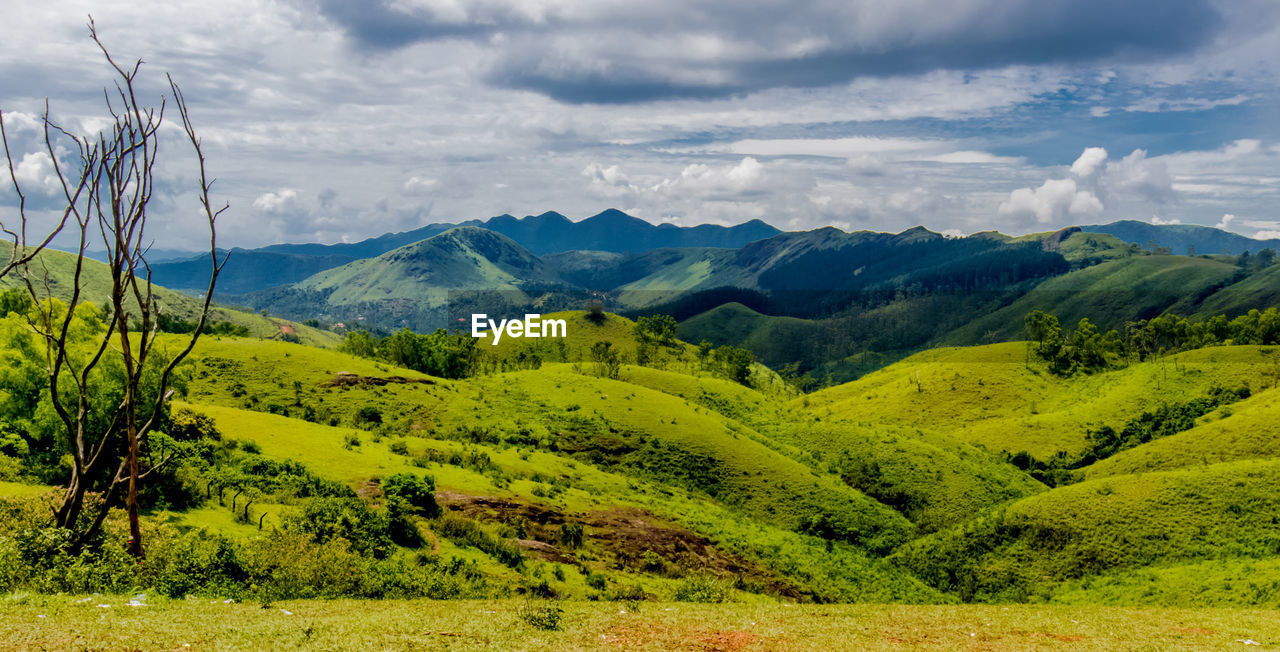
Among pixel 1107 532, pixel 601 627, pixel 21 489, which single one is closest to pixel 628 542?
pixel 601 627

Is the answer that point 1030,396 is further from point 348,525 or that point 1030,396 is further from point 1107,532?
point 348,525

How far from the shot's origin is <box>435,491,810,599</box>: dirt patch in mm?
48344

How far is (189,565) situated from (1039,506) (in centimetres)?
7114

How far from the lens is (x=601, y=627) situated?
24047 millimetres

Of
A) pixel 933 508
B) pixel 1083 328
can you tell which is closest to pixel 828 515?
pixel 933 508

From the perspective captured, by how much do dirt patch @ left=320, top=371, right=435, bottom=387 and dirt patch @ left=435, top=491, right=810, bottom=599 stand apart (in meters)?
49.1

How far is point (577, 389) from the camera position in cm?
10400

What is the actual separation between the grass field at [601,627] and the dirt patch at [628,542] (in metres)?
19.0

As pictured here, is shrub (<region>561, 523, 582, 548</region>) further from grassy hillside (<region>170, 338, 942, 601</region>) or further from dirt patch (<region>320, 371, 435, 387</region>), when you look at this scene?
dirt patch (<region>320, 371, 435, 387</region>)

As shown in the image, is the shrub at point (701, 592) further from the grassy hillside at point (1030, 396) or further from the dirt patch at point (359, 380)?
the grassy hillside at point (1030, 396)

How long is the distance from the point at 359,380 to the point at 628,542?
5748 centimetres

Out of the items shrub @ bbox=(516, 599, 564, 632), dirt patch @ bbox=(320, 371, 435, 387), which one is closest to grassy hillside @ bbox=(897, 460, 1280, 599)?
shrub @ bbox=(516, 599, 564, 632)

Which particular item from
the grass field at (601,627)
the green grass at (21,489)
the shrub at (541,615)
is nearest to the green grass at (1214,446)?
the grass field at (601,627)

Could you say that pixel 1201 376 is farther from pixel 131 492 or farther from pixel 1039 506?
pixel 131 492
